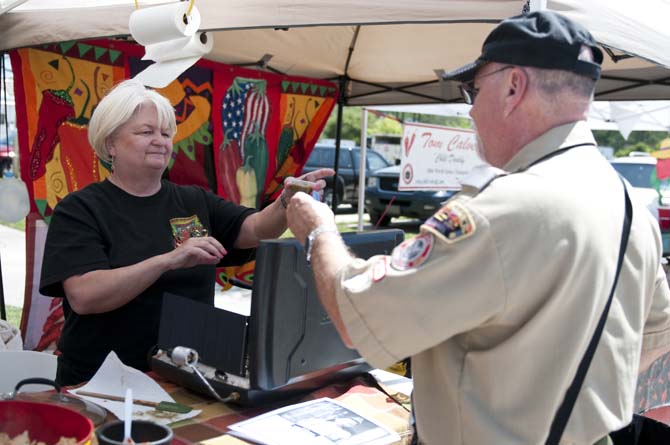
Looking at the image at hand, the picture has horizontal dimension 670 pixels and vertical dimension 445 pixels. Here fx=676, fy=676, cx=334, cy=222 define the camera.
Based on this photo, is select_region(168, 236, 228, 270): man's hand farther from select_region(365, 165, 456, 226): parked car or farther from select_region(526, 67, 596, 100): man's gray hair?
select_region(365, 165, 456, 226): parked car

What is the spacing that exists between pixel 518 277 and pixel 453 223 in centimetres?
13

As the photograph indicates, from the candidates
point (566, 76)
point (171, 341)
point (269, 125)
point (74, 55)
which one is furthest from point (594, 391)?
point (269, 125)

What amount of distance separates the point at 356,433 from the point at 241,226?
3.62 feet

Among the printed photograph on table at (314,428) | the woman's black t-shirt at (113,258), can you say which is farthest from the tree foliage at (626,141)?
the printed photograph on table at (314,428)

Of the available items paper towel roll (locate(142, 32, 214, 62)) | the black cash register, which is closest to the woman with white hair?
paper towel roll (locate(142, 32, 214, 62))

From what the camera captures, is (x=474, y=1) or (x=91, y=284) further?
(x=474, y=1)

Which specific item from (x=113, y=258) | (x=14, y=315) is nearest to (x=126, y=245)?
(x=113, y=258)

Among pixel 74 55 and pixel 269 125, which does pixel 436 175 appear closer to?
pixel 269 125

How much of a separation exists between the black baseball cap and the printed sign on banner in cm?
543

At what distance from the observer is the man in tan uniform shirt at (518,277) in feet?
3.40

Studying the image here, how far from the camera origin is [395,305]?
107cm

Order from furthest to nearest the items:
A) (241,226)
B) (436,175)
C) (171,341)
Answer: (436,175)
(241,226)
(171,341)

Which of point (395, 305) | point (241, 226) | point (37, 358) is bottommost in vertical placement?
point (37, 358)

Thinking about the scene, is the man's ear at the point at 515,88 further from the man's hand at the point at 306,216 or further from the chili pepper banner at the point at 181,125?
the chili pepper banner at the point at 181,125
